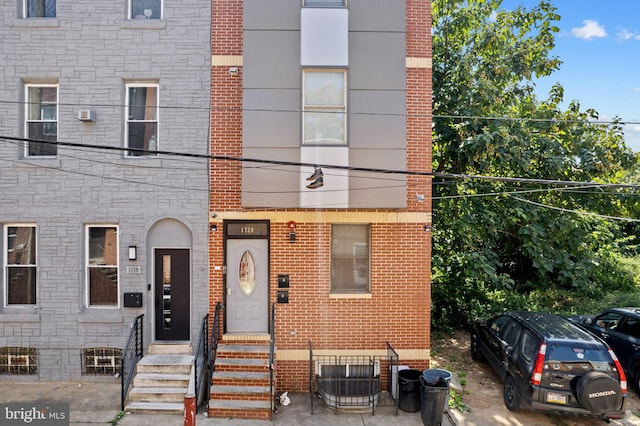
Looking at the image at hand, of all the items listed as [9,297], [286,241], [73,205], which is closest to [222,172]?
[286,241]

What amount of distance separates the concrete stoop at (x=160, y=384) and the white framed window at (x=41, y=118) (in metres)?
4.80

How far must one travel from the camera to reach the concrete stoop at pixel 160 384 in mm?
7578

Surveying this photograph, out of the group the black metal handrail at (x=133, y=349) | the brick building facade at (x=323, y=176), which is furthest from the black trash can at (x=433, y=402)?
the black metal handrail at (x=133, y=349)

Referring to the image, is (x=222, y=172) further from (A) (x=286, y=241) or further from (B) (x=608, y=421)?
(B) (x=608, y=421)

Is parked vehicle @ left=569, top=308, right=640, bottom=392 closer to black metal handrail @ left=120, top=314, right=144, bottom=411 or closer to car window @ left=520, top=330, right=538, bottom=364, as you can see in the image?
car window @ left=520, top=330, right=538, bottom=364

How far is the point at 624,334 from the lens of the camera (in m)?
8.93

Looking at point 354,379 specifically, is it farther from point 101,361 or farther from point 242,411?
point 101,361

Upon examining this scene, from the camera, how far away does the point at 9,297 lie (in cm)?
896

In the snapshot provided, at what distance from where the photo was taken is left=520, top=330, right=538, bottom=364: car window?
7.32 meters

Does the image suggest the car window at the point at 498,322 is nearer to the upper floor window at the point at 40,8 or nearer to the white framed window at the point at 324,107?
the white framed window at the point at 324,107

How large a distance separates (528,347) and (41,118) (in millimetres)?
10744

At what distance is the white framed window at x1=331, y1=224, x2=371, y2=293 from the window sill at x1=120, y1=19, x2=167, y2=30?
5504 millimetres

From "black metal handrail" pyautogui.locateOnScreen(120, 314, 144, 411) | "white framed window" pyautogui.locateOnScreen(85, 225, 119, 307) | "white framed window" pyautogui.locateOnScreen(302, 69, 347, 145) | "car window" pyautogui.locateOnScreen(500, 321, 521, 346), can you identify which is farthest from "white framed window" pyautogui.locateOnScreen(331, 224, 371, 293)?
"white framed window" pyautogui.locateOnScreen(85, 225, 119, 307)

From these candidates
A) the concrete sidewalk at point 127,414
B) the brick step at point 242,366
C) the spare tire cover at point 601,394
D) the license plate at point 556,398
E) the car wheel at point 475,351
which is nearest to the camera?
the spare tire cover at point 601,394
